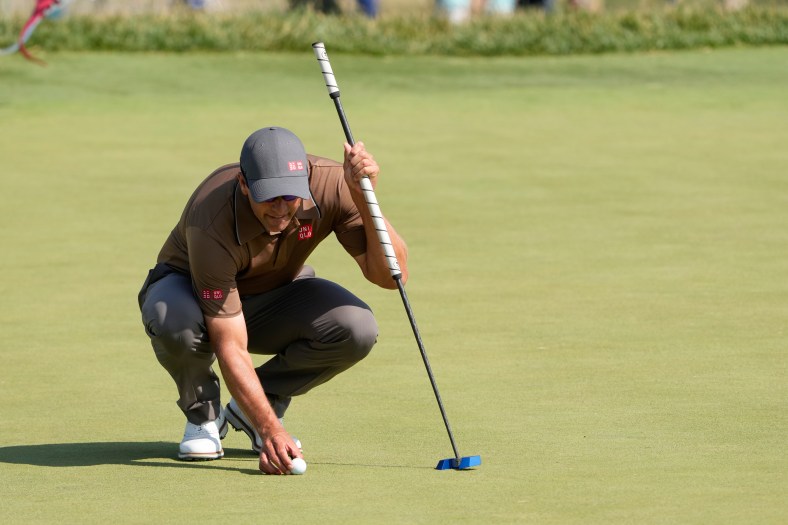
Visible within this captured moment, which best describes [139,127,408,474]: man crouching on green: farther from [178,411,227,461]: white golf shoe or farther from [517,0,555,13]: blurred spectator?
[517,0,555,13]: blurred spectator

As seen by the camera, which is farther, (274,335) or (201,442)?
(274,335)

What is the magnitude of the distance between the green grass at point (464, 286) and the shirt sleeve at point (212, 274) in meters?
0.59

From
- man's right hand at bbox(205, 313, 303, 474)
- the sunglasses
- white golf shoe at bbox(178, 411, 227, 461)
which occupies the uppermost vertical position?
the sunglasses

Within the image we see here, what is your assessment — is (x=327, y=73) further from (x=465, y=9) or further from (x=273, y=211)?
(x=465, y=9)

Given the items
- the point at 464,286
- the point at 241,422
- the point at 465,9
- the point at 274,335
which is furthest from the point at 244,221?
the point at 465,9

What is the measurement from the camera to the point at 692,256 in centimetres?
1041

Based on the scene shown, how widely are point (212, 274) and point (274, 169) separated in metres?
0.47

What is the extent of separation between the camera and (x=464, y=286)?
9.81 meters

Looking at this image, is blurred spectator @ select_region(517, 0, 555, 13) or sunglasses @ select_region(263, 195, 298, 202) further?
blurred spectator @ select_region(517, 0, 555, 13)

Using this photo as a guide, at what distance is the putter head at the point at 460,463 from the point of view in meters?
5.86

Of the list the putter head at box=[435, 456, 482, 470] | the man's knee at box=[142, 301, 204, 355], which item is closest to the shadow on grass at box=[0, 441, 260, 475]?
the man's knee at box=[142, 301, 204, 355]

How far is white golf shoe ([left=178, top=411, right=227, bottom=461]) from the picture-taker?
20.5 ft

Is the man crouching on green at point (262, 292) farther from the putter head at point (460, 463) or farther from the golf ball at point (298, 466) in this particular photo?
the putter head at point (460, 463)

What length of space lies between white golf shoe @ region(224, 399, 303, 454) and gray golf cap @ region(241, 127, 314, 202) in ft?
3.43
